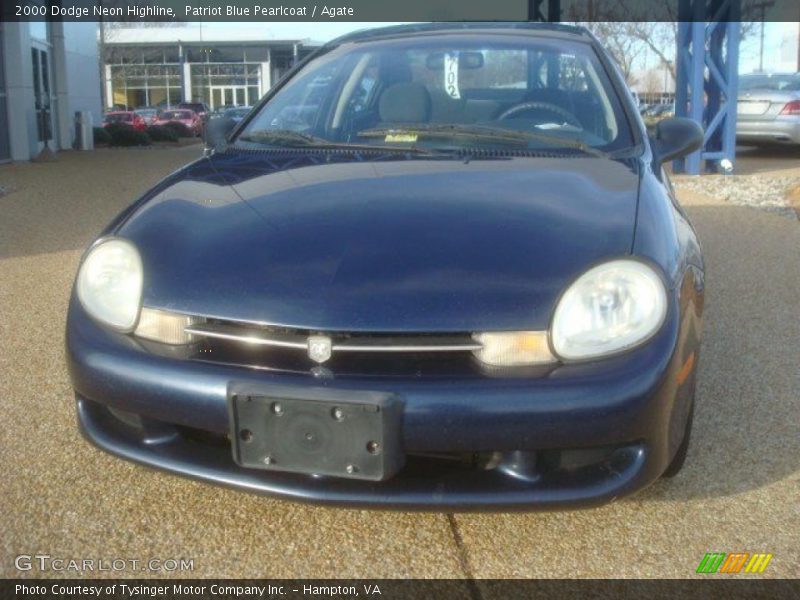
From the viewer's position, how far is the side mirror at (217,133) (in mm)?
3493

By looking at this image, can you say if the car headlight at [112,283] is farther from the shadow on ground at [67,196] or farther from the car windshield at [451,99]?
the shadow on ground at [67,196]

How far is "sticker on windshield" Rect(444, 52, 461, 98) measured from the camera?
367 cm

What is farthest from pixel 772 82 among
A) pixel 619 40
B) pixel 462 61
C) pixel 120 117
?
pixel 120 117

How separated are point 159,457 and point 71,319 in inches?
18.2

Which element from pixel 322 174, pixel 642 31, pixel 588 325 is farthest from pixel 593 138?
pixel 642 31

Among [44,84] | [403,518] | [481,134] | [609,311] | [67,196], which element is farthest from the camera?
[44,84]

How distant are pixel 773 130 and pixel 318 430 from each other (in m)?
13.6

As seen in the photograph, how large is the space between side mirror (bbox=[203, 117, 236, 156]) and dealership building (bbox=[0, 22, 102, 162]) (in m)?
12.3

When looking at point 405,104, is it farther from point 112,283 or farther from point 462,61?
point 112,283

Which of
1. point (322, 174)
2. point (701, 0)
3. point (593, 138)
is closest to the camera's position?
point (322, 174)

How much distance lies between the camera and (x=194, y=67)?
183 ft

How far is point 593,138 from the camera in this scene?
325cm

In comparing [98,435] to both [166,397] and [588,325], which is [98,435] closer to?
[166,397]

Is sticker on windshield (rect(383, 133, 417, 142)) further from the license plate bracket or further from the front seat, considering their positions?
the license plate bracket
